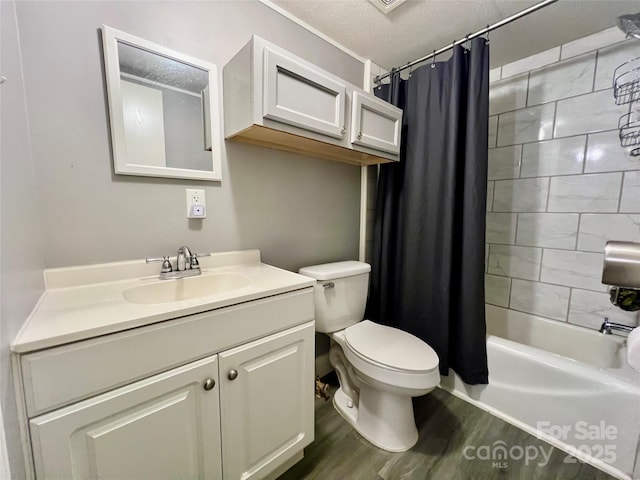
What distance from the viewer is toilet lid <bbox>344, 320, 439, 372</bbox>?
1138 millimetres

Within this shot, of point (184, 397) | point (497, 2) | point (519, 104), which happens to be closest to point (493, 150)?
point (519, 104)

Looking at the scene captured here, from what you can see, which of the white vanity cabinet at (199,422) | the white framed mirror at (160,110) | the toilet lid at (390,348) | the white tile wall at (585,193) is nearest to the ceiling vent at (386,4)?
the white framed mirror at (160,110)

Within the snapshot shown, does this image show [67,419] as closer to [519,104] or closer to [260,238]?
[260,238]

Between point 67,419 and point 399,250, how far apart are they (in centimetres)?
158

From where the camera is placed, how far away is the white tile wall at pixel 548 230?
5.29 feet

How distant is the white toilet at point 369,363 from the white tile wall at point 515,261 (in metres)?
1.07

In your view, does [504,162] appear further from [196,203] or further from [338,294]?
[196,203]

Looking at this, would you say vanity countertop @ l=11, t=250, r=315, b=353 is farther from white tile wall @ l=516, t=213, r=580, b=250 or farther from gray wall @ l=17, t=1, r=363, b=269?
white tile wall @ l=516, t=213, r=580, b=250

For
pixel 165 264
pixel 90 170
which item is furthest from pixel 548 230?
pixel 90 170

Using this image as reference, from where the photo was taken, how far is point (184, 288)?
105cm

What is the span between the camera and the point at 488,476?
109 centimetres

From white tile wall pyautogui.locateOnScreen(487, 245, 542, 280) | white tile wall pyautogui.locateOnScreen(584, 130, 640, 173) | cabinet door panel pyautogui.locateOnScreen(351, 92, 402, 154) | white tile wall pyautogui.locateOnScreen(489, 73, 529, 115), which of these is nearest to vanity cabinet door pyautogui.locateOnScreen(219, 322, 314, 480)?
cabinet door panel pyautogui.locateOnScreen(351, 92, 402, 154)

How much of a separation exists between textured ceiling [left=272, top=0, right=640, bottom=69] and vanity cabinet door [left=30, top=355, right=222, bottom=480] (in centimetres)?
168

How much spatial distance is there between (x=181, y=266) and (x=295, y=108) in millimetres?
808
